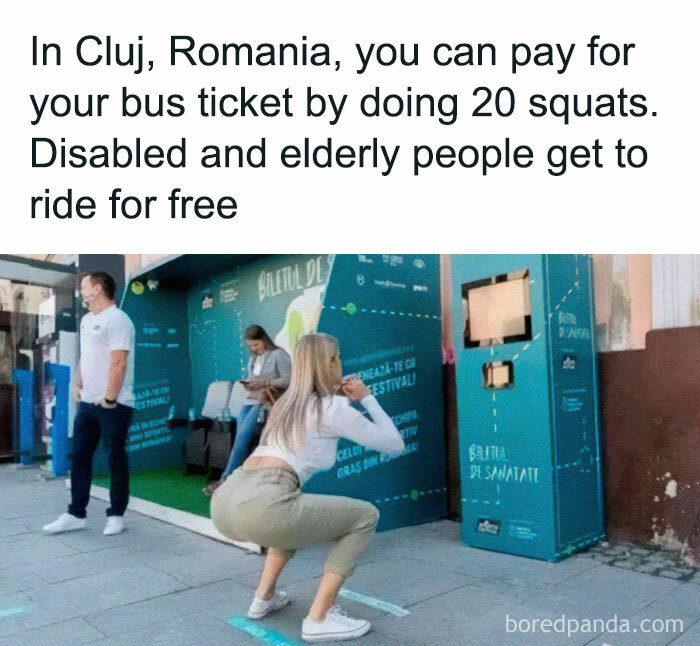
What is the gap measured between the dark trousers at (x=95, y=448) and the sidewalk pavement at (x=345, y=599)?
0.32 metres

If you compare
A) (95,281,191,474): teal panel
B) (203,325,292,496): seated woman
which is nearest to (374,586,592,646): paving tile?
(203,325,292,496): seated woman

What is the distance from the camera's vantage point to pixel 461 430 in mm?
4047

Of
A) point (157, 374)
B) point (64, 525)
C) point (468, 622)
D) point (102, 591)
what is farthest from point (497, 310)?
point (157, 374)

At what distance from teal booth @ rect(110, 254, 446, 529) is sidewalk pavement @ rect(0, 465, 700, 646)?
47cm

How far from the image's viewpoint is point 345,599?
309 cm

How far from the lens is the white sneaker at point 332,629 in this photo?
260cm

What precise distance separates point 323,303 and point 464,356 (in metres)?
1.00

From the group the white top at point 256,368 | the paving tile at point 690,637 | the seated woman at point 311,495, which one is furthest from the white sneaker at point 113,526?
the paving tile at point 690,637

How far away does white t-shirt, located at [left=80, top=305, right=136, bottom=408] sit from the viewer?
14.6ft

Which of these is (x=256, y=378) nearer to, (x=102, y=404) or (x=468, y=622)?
(x=102, y=404)

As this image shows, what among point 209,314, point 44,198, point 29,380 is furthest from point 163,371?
point 44,198

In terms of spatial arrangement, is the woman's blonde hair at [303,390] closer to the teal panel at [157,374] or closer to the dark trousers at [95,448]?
the dark trousers at [95,448]

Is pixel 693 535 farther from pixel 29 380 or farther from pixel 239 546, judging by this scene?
pixel 29 380

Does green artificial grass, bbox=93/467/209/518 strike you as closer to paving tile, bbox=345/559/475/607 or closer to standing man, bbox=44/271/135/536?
standing man, bbox=44/271/135/536
